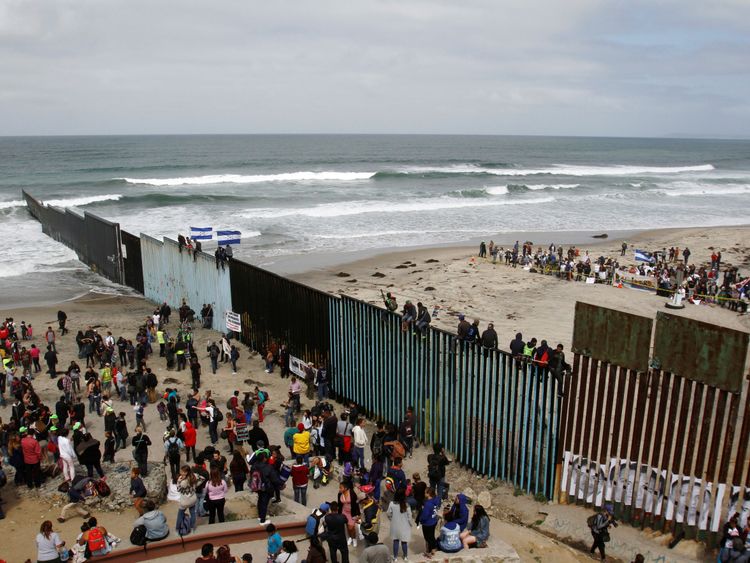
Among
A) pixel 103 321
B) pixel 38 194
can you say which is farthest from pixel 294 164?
pixel 103 321

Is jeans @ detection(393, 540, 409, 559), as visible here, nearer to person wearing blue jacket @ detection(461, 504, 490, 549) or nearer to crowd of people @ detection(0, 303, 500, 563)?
crowd of people @ detection(0, 303, 500, 563)

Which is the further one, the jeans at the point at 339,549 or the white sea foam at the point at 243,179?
the white sea foam at the point at 243,179

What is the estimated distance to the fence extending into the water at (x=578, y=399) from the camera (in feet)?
30.6

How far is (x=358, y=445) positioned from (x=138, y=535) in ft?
14.1

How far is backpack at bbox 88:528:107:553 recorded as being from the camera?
887 cm

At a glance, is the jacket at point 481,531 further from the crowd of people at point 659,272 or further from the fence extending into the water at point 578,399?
the crowd of people at point 659,272

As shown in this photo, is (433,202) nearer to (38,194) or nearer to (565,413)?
(38,194)

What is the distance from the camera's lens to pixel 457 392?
1270 centimetres

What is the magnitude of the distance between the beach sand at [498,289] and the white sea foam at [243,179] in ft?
146

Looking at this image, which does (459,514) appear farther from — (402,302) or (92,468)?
(402,302)

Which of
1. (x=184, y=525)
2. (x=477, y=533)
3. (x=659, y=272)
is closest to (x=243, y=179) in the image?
(x=659, y=272)

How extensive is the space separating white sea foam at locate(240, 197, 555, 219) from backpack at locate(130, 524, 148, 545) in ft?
137

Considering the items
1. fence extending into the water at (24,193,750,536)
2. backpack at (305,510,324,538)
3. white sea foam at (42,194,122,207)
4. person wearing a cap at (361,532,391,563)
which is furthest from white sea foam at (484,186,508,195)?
person wearing a cap at (361,532,391,563)

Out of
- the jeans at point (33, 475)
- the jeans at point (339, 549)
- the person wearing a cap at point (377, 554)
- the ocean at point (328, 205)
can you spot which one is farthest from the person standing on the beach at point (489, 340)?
the ocean at point (328, 205)
